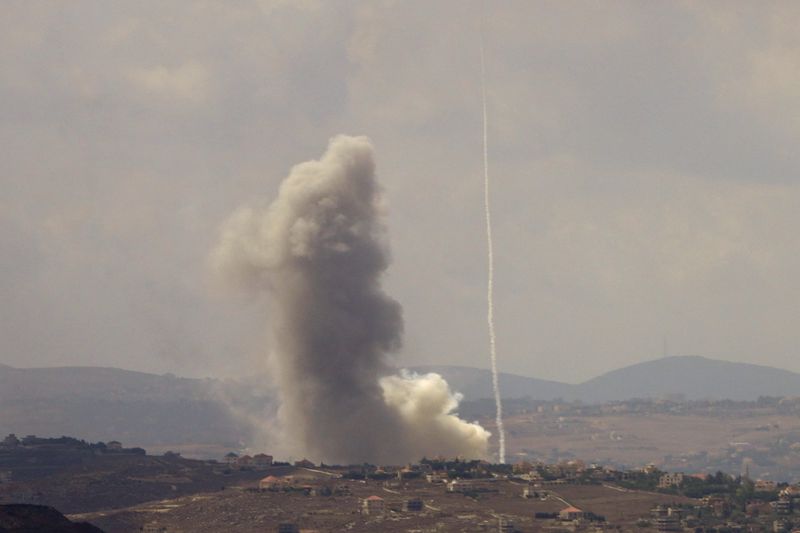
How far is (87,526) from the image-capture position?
116562mm

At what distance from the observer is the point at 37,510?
399ft

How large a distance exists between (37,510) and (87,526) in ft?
22.6
